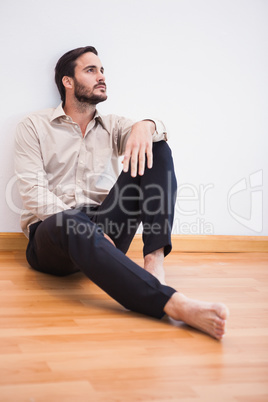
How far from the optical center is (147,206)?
1.98m

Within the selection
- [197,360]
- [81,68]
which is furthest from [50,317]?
[81,68]

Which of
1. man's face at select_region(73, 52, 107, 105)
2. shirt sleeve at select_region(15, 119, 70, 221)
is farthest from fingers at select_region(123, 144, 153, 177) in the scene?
man's face at select_region(73, 52, 107, 105)

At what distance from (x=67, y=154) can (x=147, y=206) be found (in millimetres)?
578

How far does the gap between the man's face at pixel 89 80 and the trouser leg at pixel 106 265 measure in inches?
30.7

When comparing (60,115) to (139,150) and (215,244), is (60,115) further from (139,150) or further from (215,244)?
(215,244)

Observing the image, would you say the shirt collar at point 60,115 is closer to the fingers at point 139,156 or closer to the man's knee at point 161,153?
the man's knee at point 161,153

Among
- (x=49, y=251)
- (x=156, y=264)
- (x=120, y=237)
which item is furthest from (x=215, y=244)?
(x=49, y=251)

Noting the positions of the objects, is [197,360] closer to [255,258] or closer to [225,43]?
[255,258]

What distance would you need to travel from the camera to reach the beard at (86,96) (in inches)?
94.9

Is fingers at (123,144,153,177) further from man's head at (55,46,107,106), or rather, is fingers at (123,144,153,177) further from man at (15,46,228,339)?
man's head at (55,46,107,106)

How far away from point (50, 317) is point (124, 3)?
5.72ft

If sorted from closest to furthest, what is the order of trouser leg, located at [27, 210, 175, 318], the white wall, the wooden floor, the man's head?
the wooden floor → trouser leg, located at [27, 210, 175, 318] → the man's head → the white wall

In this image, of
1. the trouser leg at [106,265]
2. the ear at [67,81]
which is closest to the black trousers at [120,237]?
the trouser leg at [106,265]

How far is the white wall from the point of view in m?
2.58
